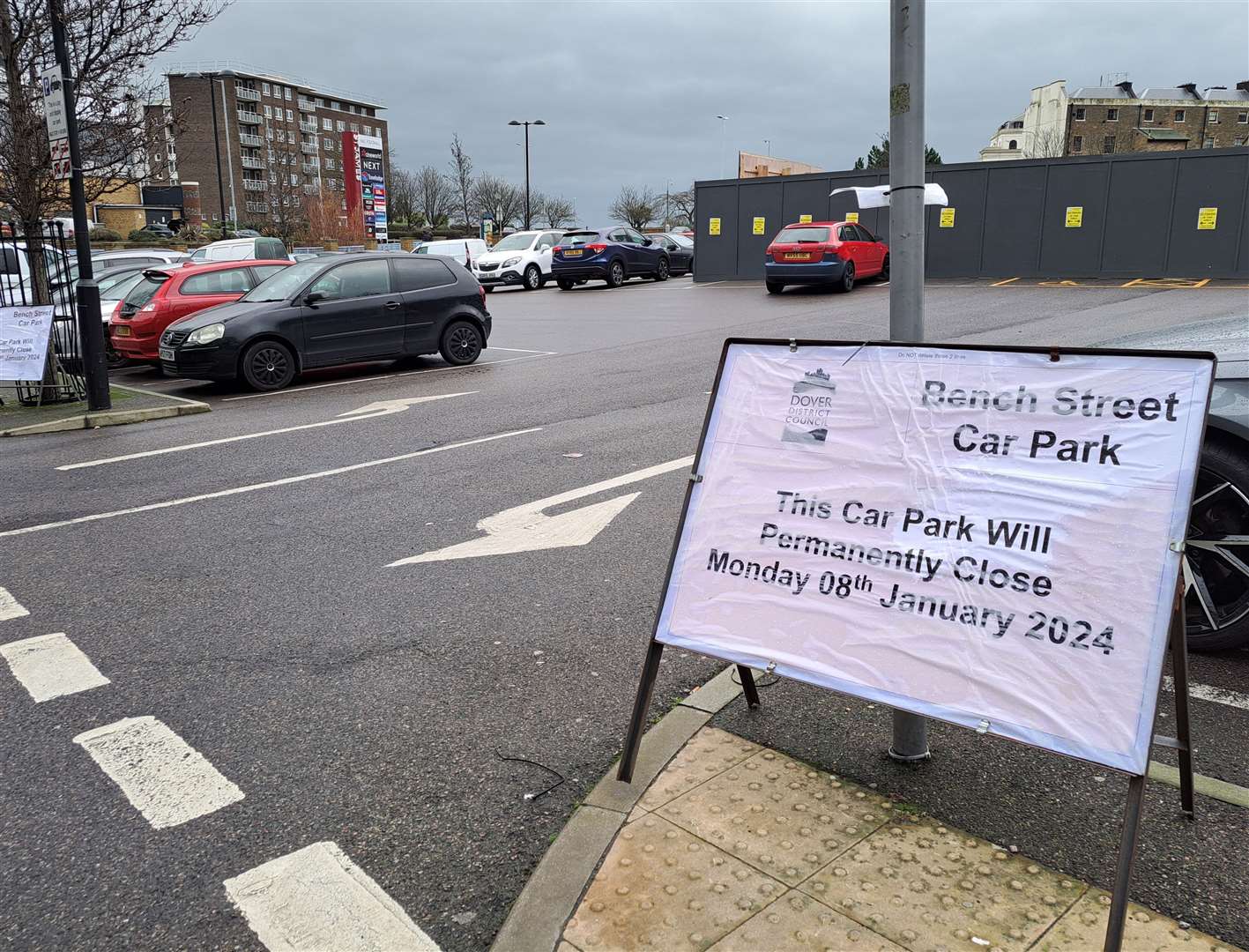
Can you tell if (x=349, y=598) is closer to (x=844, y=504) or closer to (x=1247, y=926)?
(x=844, y=504)

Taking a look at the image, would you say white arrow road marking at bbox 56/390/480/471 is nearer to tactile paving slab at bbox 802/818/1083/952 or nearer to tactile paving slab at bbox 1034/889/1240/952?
tactile paving slab at bbox 802/818/1083/952

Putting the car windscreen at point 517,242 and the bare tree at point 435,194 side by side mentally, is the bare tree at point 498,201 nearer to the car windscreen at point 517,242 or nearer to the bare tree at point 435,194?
the bare tree at point 435,194

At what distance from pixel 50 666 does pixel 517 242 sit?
93.1 ft

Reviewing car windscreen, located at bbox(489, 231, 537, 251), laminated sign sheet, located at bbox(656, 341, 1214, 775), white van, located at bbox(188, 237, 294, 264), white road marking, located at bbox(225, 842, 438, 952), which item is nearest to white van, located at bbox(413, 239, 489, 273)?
car windscreen, located at bbox(489, 231, 537, 251)

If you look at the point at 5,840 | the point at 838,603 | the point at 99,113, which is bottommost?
the point at 5,840

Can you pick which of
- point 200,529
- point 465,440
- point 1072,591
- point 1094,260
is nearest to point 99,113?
point 465,440

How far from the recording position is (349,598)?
16.8ft

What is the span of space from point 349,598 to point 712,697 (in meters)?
2.17

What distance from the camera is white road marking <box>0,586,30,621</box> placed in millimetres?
4953

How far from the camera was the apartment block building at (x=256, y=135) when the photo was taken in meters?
98.3

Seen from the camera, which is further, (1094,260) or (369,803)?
(1094,260)

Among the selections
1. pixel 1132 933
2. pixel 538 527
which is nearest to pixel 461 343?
pixel 538 527

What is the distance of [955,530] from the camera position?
9.28 ft

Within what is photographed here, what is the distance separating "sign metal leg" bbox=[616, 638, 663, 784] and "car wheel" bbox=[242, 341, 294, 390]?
1045 cm
